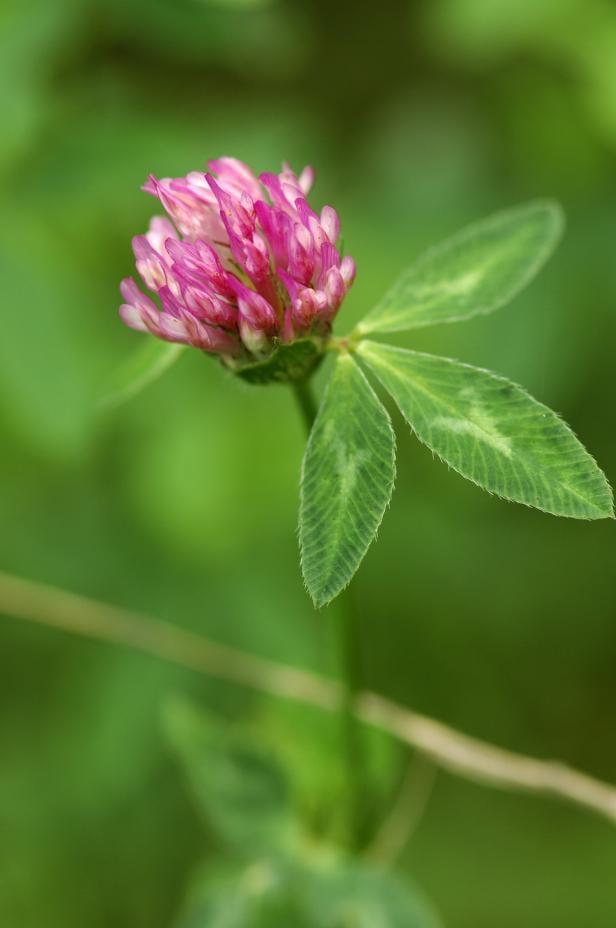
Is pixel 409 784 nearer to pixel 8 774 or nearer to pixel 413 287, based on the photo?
pixel 8 774

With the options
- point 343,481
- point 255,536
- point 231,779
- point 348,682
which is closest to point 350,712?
point 348,682

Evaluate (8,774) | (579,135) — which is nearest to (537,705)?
(8,774)

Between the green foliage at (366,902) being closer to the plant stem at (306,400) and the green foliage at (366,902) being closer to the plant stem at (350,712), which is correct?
the plant stem at (350,712)

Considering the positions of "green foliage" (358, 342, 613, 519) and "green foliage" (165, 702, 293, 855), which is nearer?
"green foliage" (358, 342, 613, 519)

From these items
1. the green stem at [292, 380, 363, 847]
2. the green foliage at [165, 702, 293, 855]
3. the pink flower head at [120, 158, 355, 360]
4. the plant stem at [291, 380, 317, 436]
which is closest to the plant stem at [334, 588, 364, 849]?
the green stem at [292, 380, 363, 847]

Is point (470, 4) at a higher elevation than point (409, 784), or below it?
higher

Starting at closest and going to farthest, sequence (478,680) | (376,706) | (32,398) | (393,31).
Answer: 1. (376,706)
2. (32,398)
3. (478,680)
4. (393,31)

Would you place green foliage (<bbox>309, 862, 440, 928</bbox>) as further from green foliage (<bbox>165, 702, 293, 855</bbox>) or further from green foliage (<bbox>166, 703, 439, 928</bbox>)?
green foliage (<bbox>165, 702, 293, 855</bbox>)
